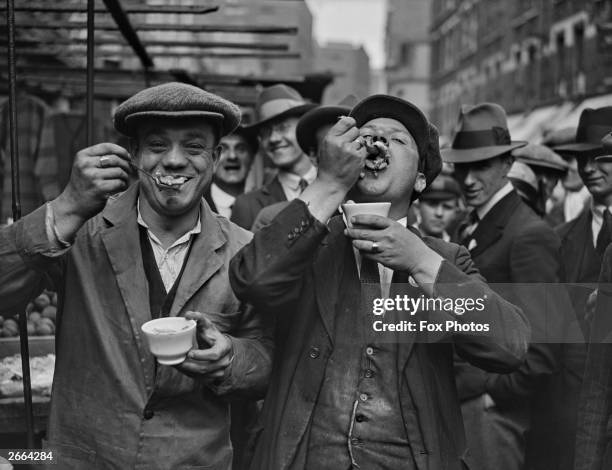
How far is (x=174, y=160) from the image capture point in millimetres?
2893

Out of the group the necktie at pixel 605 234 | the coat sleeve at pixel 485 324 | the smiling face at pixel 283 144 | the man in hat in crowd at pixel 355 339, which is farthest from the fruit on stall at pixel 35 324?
the necktie at pixel 605 234

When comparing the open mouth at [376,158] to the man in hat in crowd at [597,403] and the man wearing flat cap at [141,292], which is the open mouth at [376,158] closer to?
the man wearing flat cap at [141,292]

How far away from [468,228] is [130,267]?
9.51 feet

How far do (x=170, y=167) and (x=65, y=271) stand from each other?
0.51 metres

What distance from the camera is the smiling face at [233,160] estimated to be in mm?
6891

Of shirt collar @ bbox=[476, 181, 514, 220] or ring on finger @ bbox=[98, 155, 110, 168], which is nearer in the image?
ring on finger @ bbox=[98, 155, 110, 168]

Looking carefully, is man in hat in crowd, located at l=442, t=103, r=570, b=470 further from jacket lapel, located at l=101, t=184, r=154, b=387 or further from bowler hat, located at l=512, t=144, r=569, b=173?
bowler hat, located at l=512, t=144, r=569, b=173

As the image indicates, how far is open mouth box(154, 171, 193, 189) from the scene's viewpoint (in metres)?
2.89

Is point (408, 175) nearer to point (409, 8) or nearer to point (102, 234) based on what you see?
point (102, 234)

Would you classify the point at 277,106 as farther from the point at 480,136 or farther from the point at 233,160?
the point at 480,136

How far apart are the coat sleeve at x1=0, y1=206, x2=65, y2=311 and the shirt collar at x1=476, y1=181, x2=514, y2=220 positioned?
2880mm

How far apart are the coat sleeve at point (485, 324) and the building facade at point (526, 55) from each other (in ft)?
39.3

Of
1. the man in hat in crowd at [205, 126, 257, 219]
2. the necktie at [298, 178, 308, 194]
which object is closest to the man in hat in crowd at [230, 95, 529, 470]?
the necktie at [298, 178, 308, 194]

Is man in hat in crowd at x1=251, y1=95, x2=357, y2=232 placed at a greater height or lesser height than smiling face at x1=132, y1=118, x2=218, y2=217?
greater
